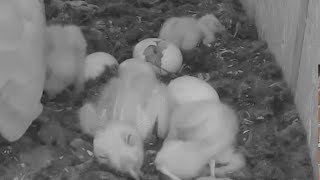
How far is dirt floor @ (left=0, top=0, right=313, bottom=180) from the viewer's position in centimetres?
136

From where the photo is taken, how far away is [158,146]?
1.41m

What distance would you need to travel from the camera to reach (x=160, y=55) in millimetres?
1559

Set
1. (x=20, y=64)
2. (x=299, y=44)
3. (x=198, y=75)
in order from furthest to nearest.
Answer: (x=198, y=75) → (x=299, y=44) → (x=20, y=64)

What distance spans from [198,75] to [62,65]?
0.33 metres

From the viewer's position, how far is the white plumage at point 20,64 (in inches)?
50.7

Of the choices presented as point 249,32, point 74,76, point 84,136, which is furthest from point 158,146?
point 249,32

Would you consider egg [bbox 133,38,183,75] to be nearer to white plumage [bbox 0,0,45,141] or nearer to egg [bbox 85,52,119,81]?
egg [bbox 85,52,119,81]

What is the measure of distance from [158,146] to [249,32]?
21.4 inches

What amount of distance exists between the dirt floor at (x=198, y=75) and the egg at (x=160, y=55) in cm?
6

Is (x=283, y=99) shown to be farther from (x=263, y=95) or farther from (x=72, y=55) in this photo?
(x=72, y=55)

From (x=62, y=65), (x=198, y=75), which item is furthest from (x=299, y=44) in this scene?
(x=62, y=65)

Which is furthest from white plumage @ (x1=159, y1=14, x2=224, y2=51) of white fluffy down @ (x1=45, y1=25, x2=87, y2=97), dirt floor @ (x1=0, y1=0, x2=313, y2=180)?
white fluffy down @ (x1=45, y1=25, x2=87, y2=97)

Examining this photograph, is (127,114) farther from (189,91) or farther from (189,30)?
(189,30)

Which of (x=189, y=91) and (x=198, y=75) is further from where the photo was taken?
(x=198, y=75)
